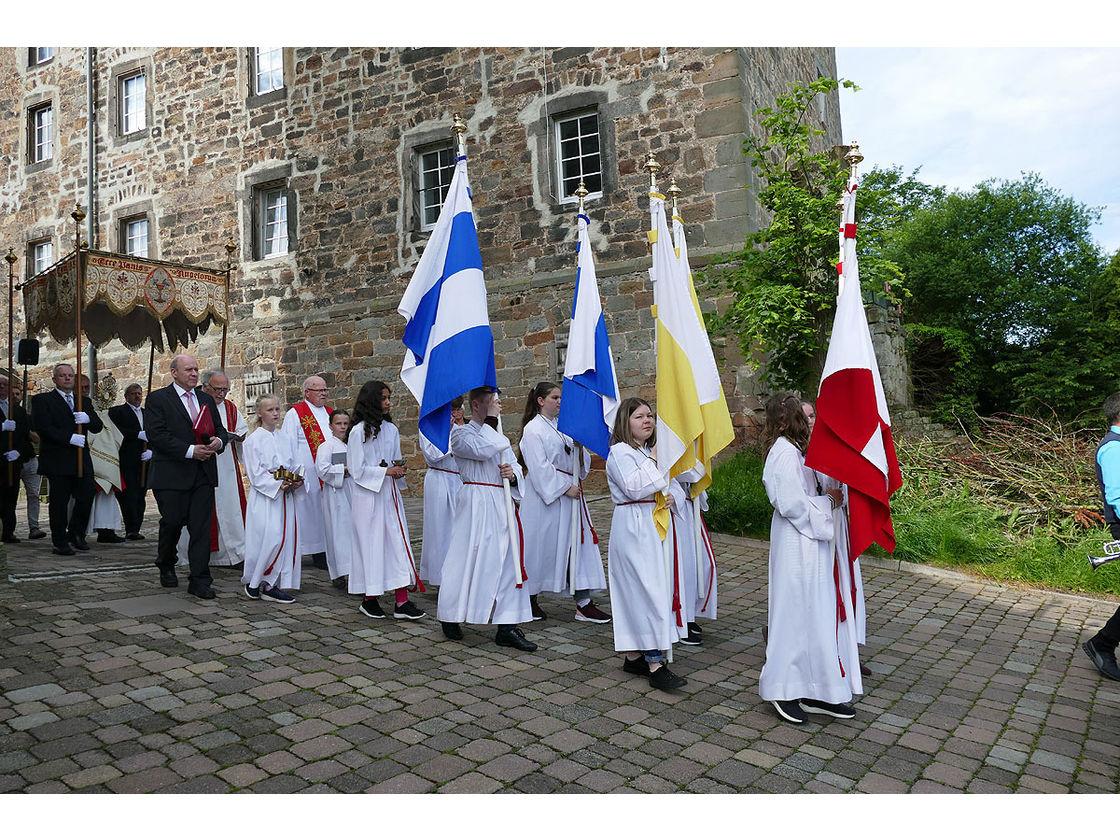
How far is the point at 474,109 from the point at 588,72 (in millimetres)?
2293

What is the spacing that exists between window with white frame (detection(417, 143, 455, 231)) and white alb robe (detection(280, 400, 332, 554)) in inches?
310

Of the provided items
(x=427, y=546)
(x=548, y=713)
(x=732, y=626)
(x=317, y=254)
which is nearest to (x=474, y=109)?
(x=317, y=254)

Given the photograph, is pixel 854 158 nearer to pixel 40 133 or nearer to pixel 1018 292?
pixel 1018 292

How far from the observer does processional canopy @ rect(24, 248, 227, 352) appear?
31.4ft

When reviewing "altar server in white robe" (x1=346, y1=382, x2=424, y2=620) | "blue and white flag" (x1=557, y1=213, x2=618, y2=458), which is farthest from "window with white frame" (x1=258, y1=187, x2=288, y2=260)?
"blue and white flag" (x1=557, y1=213, x2=618, y2=458)

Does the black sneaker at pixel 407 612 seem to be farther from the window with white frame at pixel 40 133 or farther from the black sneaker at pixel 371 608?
the window with white frame at pixel 40 133

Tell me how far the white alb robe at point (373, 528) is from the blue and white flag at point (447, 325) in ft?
2.46

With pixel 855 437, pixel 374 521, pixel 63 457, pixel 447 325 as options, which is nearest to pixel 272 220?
pixel 63 457

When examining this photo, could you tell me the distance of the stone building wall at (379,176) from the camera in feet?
40.7

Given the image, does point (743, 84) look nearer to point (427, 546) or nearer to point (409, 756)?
point (427, 546)

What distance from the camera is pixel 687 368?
534cm

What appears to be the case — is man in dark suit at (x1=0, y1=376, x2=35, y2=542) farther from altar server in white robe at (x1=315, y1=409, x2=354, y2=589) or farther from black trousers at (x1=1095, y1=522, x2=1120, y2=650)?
black trousers at (x1=1095, y1=522, x2=1120, y2=650)

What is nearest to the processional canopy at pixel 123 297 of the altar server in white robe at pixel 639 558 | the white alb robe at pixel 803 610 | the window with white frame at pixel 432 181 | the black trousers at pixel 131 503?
the black trousers at pixel 131 503

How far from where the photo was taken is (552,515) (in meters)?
6.65
